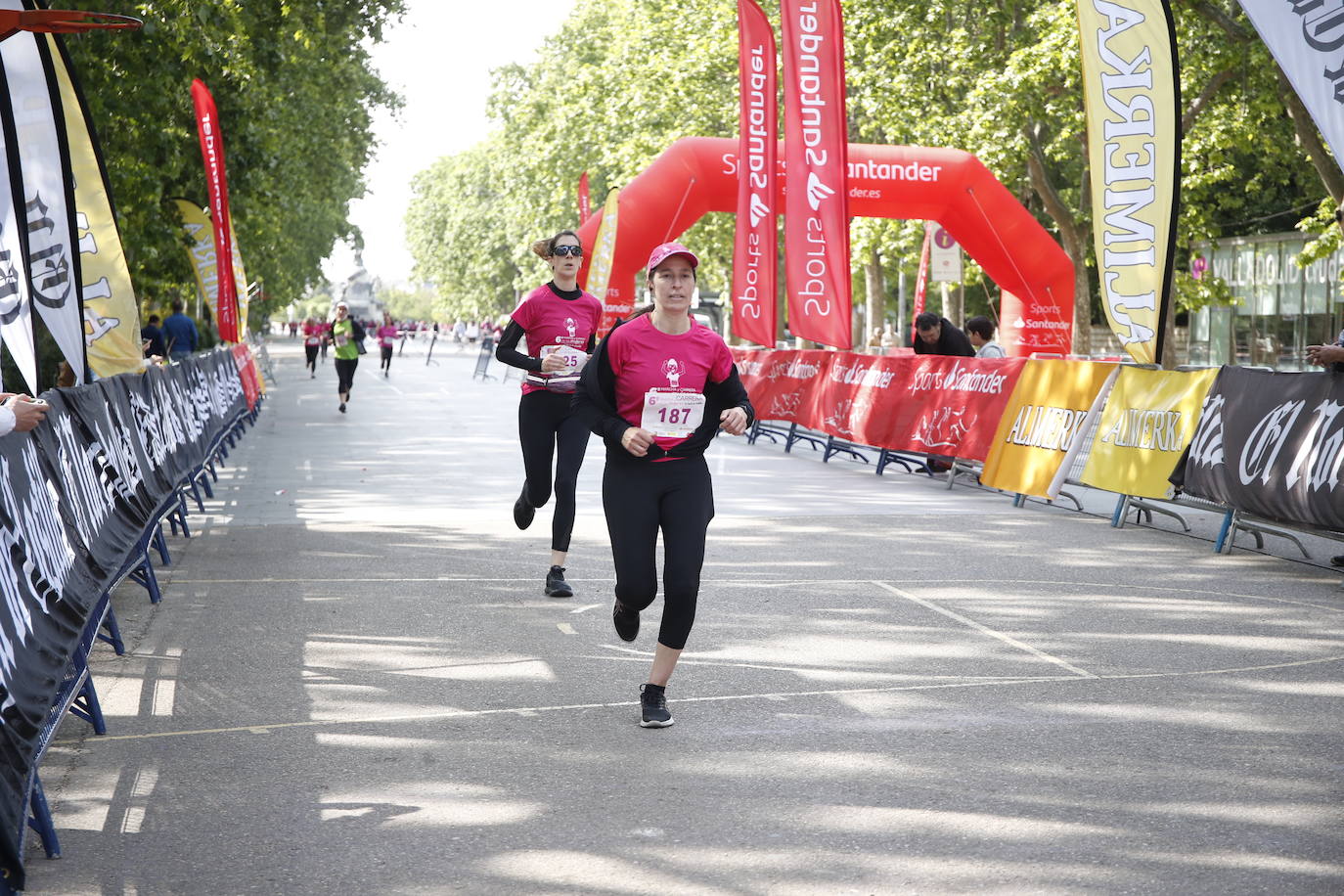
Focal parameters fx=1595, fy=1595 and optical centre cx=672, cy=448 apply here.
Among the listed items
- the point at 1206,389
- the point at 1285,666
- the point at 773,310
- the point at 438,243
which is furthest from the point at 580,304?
the point at 438,243

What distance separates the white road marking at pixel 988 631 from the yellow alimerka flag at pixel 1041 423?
4.28 meters

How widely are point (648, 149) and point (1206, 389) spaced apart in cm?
3434

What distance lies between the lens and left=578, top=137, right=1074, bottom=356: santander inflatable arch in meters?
24.3

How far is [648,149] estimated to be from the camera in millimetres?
44688

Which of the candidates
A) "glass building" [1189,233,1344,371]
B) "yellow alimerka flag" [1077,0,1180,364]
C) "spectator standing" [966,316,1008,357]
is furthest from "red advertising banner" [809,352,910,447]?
"glass building" [1189,233,1344,371]

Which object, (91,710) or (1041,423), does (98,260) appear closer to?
(91,710)

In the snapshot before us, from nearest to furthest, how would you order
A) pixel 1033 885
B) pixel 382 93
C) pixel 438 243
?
pixel 1033 885 → pixel 382 93 → pixel 438 243

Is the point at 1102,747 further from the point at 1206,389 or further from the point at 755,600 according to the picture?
the point at 1206,389

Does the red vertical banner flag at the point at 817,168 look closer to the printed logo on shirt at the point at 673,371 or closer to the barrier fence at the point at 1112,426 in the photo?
the barrier fence at the point at 1112,426

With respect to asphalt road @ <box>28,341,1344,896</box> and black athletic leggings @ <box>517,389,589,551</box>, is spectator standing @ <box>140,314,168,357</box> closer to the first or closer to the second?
asphalt road @ <box>28,341,1344,896</box>

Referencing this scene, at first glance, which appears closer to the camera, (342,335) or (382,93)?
(342,335)

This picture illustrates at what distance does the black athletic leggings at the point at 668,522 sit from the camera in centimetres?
612

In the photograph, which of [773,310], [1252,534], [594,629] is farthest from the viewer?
[773,310]

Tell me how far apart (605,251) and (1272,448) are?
656 inches
